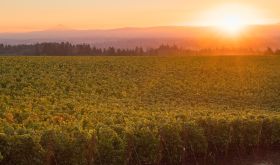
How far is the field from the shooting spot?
2011 cm

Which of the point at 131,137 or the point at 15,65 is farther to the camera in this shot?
the point at 15,65

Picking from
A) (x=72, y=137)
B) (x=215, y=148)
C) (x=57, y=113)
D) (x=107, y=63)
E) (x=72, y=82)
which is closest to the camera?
(x=72, y=137)

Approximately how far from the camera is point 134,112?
104ft

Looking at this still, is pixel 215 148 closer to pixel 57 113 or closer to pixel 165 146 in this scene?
pixel 165 146

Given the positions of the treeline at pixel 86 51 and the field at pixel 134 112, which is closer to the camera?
the field at pixel 134 112

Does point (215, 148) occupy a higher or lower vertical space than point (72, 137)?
lower

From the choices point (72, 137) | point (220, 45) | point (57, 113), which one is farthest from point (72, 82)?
point (220, 45)

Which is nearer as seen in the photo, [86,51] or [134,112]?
[134,112]

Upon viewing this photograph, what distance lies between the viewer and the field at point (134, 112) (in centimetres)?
2011

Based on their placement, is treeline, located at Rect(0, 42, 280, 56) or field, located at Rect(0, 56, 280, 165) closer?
field, located at Rect(0, 56, 280, 165)

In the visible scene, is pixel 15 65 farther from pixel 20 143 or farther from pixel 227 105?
pixel 20 143

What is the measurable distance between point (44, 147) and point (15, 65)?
4098 cm

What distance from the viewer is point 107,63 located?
232 ft

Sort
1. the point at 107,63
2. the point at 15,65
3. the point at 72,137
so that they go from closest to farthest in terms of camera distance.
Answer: the point at 72,137 → the point at 15,65 → the point at 107,63
